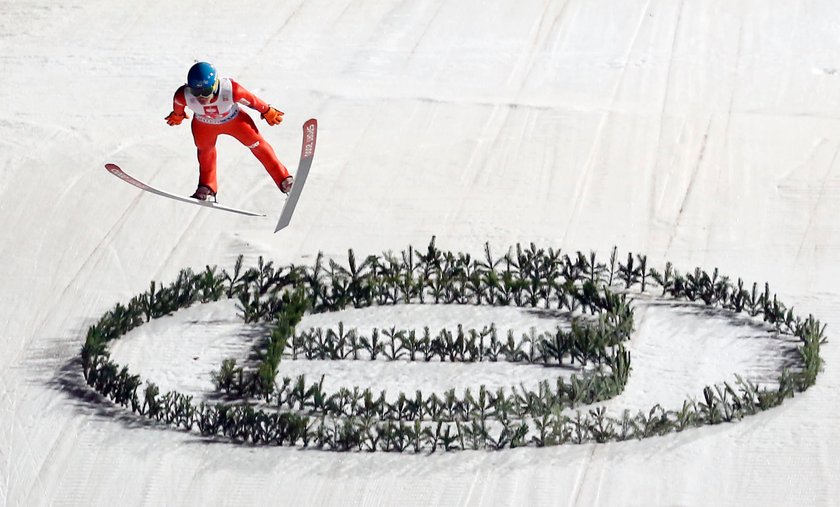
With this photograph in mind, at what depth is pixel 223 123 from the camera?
1510 centimetres

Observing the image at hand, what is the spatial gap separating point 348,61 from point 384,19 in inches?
49.7

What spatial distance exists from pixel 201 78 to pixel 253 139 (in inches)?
42.3

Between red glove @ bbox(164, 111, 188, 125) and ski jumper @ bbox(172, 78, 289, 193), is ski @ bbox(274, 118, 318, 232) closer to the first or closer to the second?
ski jumper @ bbox(172, 78, 289, 193)

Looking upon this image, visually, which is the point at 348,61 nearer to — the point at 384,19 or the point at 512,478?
the point at 384,19

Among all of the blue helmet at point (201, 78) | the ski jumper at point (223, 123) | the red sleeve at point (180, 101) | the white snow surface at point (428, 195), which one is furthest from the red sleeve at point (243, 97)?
the white snow surface at point (428, 195)

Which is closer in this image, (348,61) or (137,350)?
(137,350)

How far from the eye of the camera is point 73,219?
656 inches

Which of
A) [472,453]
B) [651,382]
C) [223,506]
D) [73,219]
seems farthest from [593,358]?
[73,219]

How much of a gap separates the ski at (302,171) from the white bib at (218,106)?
0.72m

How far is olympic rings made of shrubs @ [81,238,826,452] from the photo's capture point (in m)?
13.2

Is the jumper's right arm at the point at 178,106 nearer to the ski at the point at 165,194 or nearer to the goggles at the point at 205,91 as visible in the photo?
the goggles at the point at 205,91

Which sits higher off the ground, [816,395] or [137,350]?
[816,395]

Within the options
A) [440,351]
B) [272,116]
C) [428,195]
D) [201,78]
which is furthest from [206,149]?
[440,351]

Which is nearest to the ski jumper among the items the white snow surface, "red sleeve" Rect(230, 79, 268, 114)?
"red sleeve" Rect(230, 79, 268, 114)
